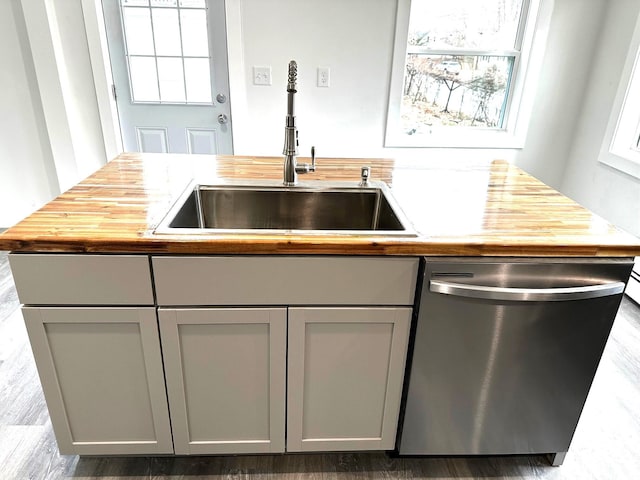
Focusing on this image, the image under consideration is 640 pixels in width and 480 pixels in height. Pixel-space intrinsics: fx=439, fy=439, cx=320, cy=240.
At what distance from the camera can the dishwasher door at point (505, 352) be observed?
3.97 feet

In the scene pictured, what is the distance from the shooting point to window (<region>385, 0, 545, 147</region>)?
3.12 meters

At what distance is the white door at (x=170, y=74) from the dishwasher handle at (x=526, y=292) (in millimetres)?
2425

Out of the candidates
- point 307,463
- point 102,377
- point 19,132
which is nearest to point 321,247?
point 102,377

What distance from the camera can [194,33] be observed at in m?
2.95

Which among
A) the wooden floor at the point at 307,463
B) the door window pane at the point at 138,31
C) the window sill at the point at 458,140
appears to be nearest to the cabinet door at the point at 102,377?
the wooden floor at the point at 307,463

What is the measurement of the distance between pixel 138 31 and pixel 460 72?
2.30 metres

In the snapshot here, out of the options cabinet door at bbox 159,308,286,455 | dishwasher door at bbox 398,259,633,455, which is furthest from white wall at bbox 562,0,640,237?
cabinet door at bbox 159,308,286,455

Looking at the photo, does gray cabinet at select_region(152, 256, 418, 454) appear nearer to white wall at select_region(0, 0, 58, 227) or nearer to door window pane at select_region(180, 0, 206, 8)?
door window pane at select_region(180, 0, 206, 8)

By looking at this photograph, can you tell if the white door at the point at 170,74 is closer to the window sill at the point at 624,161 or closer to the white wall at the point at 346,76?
the white wall at the point at 346,76

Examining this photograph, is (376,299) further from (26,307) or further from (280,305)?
(26,307)

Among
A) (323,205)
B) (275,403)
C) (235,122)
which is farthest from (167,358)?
(235,122)

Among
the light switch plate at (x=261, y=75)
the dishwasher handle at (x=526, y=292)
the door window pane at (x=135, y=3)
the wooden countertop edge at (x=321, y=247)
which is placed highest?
the door window pane at (x=135, y=3)

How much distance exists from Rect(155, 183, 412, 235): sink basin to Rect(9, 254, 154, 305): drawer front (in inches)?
17.0

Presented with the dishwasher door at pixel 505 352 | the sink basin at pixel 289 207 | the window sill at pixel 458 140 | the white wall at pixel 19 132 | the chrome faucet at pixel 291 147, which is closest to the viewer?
the dishwasher door at pixel 505 352
